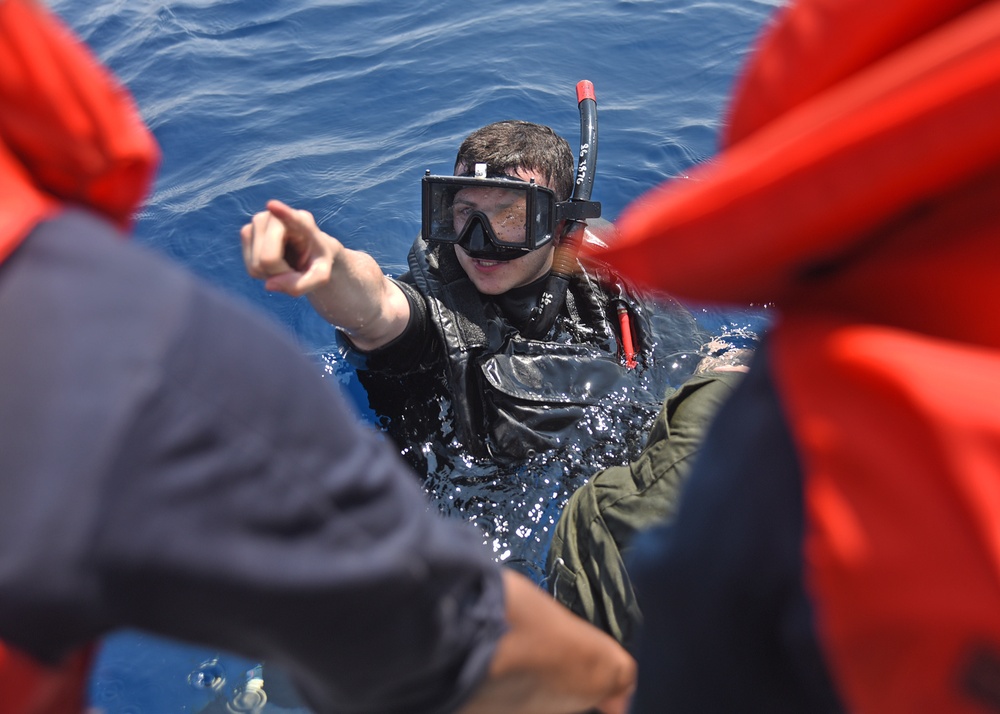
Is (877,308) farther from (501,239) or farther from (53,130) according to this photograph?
(501,239)

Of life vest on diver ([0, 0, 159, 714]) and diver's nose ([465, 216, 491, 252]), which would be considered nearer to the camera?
life vest on diver ([0, 0, 159, 714])

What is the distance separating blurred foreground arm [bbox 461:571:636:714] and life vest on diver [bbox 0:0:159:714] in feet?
1.35

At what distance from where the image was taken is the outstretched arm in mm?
1588

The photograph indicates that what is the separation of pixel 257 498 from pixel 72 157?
318 mm

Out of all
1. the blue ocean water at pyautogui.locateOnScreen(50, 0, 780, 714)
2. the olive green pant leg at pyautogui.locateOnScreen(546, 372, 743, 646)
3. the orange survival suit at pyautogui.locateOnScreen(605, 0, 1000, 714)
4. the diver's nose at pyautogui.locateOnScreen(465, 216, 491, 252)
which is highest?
the orange survival suit at pyautogui.locateOnScreen(605, 0, 1000, 714)

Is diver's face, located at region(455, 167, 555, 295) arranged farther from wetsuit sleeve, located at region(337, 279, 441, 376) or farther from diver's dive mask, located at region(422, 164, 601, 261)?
wetsuit sleeve, located at region(337, 279, 441, 376)

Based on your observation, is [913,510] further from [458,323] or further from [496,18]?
[496,18]

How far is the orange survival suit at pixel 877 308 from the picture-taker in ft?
1.60

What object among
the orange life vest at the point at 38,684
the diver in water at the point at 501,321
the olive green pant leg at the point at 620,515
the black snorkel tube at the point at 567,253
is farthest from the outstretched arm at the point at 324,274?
the orange life vest at the point at 38,684

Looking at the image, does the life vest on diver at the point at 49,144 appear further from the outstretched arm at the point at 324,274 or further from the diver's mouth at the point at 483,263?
the diver's mouth at the point at 483,263

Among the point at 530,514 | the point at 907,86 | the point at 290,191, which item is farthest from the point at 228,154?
the point at 907,86

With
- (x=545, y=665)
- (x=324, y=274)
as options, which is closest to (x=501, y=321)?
(x=324, y=274)

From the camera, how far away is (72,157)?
625mm

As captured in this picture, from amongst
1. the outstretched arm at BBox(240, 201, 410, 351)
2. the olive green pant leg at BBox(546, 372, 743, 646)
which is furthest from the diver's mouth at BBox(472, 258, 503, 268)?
the olive green pant leg at BBox(546, 372, 743, 646)
